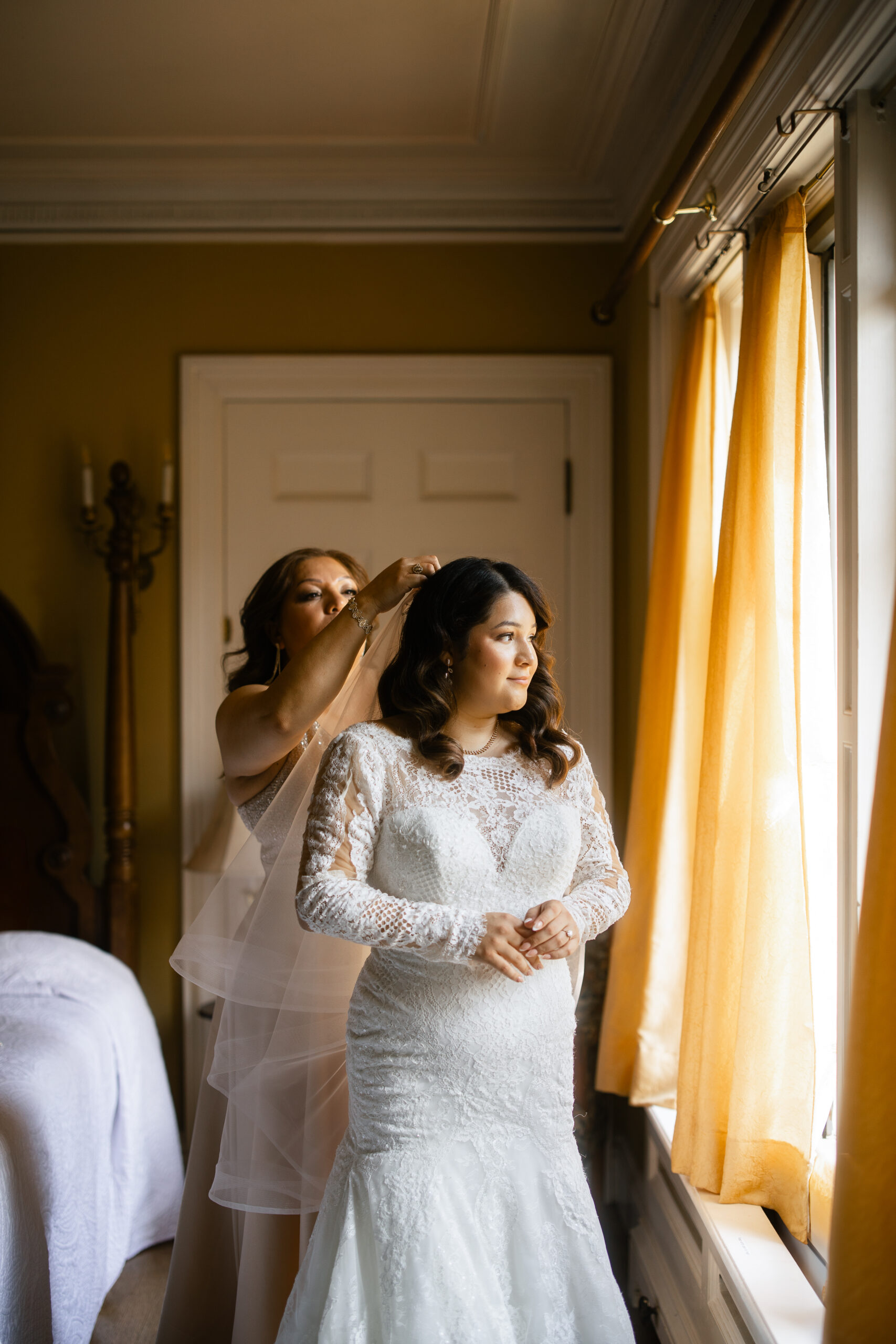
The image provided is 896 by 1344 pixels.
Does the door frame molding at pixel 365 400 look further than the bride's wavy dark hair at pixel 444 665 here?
Yes

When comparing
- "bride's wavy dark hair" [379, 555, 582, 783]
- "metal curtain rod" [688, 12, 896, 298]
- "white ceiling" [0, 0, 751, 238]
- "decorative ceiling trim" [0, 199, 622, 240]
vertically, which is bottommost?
"bride's wavy dark hair" [379, 555, 582, 783]

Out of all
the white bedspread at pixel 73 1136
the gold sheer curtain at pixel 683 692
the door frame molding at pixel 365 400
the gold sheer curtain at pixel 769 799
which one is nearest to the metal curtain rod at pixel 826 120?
the gold sheer curtain at pixel 769 799

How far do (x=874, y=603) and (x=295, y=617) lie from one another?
1060 mm

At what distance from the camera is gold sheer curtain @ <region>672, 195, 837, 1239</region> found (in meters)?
1.59

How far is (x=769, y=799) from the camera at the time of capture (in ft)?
5.35

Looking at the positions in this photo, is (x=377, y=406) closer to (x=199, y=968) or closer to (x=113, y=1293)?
(x=199, y=968)

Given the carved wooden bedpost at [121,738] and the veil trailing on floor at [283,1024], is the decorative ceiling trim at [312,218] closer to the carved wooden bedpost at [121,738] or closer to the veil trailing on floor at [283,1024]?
the carved wooden bedpost at [121,738]

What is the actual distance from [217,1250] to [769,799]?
4.57ft

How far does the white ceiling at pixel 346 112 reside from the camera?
2.16 meters

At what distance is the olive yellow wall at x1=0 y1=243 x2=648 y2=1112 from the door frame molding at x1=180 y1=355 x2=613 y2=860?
0.17 ft

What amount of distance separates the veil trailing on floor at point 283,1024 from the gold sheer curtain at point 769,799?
0.65 meters

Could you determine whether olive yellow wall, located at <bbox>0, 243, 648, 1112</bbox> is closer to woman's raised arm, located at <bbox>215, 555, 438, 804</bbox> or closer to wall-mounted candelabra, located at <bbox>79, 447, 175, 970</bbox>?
wall-mounted candelabra, located at <bbox>79, 447, 175, 970</bbox>

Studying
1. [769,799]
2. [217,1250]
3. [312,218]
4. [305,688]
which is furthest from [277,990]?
[312,218]

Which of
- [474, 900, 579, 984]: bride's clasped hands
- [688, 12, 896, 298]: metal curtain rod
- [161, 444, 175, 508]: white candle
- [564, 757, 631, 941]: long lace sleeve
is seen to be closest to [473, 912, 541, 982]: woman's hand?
[474, 900, 579, 984]: bride's clasped hands
